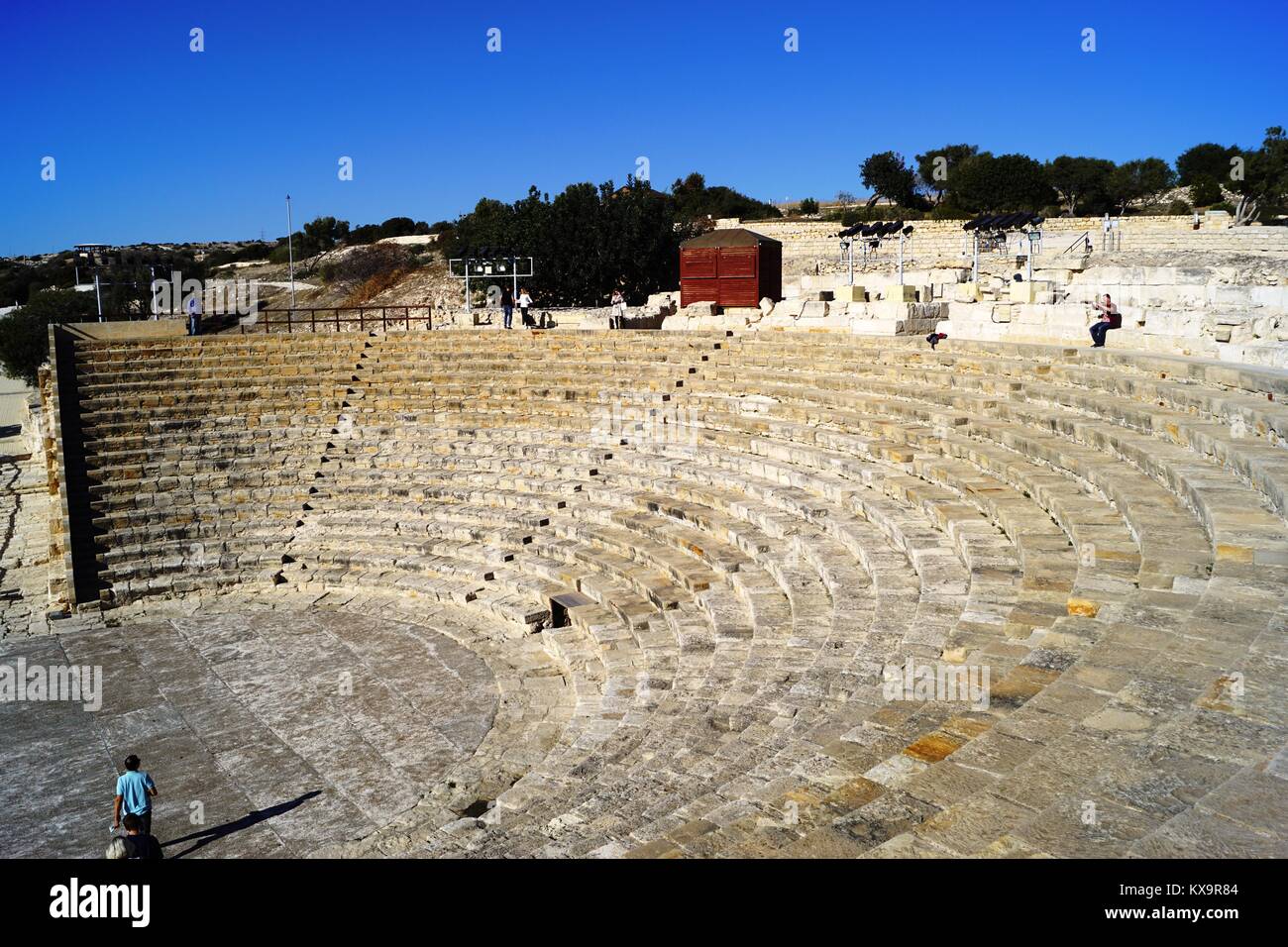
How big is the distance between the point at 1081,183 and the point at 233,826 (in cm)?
5775

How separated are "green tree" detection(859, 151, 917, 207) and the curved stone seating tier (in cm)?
4703

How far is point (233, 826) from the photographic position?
305 inches

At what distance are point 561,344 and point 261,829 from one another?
13278 mm

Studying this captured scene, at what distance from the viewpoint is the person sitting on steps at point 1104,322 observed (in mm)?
12969

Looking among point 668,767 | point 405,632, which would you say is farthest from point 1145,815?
point 405,632

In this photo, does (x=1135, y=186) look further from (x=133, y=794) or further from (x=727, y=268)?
(x=133, y=794)

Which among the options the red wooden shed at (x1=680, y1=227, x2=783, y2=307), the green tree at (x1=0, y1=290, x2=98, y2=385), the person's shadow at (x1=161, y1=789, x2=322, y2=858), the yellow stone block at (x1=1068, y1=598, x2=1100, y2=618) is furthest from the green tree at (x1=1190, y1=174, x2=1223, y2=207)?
the green tree at (x1=0, y1=290, x2=98, y2=385)

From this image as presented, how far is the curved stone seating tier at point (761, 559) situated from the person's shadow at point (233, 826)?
2.95 feet

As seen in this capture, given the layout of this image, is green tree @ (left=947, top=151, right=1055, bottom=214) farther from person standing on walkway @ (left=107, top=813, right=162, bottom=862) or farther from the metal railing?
person standing on walkway @ (left=107, top=813, right=162, bottom=862)

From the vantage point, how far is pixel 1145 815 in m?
3.30

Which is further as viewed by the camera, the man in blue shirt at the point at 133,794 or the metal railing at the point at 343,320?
the metal railing at the point at 343,320

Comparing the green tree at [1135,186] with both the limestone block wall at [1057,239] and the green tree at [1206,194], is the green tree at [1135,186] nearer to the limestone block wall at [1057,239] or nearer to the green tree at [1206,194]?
the green tree at [1206,194]

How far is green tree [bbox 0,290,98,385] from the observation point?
39.0 meters

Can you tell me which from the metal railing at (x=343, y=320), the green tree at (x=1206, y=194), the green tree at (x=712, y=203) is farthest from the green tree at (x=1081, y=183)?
the metal railing at (x=343, y=320)
